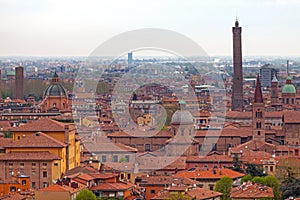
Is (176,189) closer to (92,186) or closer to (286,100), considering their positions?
(92,186)

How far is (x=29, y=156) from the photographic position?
3388cm

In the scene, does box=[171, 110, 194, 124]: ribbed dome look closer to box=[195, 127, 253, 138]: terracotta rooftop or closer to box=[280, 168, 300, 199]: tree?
box=[195, 127, 253, 138]: terracotta rooftop

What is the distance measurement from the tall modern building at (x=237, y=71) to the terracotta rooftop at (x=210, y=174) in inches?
1112

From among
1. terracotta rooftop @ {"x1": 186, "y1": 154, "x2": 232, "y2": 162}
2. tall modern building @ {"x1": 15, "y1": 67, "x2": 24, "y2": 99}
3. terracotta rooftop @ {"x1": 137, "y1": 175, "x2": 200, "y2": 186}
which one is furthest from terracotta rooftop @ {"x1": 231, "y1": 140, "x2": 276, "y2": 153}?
tall modern building @ {"x1": 15, "y1": 67, "x2": 24, "y2": 99}

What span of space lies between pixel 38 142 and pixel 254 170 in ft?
19.4

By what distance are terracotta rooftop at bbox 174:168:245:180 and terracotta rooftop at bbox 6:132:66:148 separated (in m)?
3.37

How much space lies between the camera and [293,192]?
27.9m

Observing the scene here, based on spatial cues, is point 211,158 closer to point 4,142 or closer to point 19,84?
point 4,142

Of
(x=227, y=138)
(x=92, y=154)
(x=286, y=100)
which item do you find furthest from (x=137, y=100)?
(x=92, y=154)

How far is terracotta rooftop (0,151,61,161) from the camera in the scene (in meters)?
33.7

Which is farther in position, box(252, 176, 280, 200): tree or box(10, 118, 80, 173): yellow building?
box(10, 118, 80, 173): yellow building

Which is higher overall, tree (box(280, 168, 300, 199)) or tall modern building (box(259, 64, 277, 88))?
tall modern building (box(259, 64, 277, 88))

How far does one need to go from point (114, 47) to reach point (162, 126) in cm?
1283

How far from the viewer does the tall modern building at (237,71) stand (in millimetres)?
63438
